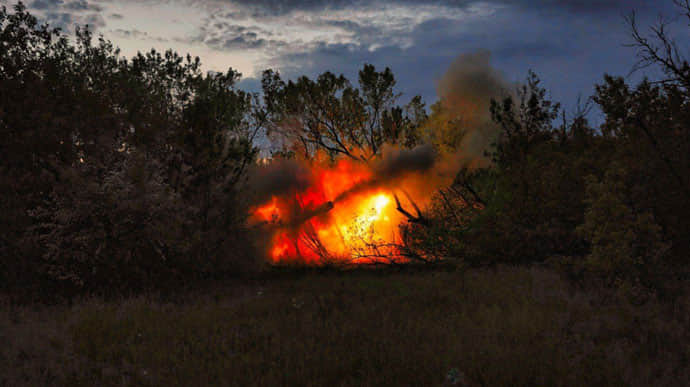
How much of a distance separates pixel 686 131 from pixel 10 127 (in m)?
22.5

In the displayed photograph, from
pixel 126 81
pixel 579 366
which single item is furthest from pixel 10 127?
pixel 579 366

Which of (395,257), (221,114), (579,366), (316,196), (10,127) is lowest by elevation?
(579,366)

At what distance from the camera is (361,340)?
9.16 meters

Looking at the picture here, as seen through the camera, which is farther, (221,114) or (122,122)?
(221,114)

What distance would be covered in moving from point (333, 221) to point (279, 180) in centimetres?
304

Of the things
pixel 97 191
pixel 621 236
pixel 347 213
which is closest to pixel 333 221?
pixel 347 213

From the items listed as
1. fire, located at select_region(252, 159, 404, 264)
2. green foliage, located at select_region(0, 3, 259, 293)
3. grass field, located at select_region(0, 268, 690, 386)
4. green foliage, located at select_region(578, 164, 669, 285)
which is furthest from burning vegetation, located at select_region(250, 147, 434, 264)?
green foliage, located at select_region(578, 164, 669, 285)

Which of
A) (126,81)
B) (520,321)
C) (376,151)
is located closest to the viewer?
(520,321)

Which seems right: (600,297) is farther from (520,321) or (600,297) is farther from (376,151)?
(376,151)

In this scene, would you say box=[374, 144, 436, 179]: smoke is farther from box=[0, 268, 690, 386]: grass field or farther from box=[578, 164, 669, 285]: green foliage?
box=[578, 164, 669, 285]: green foliage

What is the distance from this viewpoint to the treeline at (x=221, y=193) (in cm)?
1438

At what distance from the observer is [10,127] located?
1639 cm

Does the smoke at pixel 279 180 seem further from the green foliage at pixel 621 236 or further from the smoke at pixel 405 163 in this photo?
the green foliage at pixel 621 236

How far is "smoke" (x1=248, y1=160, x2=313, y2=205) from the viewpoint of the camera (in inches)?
826
